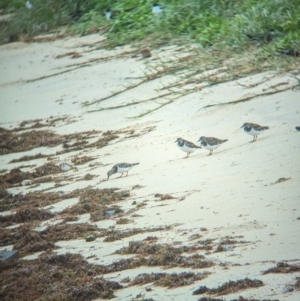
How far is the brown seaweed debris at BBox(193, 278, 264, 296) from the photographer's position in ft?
15.1

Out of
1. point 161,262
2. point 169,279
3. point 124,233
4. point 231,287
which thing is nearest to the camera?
point 231,287

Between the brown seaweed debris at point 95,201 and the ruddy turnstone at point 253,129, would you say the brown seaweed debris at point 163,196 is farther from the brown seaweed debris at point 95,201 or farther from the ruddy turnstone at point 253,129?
the ruddy turnstone at point 253,129

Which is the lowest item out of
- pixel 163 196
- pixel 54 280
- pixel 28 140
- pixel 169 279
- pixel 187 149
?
pixel 28 140

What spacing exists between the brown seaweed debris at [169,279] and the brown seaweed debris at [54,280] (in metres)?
0.14

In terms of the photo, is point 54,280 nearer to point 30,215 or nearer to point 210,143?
point 30,215

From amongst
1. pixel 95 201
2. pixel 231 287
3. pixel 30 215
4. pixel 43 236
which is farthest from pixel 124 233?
pixel 231 287

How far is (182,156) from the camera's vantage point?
27.1 ft

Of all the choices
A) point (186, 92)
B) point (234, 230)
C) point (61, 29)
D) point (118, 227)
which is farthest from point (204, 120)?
point (61, 29)

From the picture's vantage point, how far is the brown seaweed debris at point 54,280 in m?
5.19

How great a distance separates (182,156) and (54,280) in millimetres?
2828

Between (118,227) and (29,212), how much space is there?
124 cm

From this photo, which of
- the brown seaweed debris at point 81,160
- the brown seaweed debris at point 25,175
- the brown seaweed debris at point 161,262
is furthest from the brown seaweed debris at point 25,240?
the brown seaweed debris at point 81,160

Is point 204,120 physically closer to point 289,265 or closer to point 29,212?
point 29,212

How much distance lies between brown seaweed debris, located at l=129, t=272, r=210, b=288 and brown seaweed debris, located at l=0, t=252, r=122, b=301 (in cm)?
14
